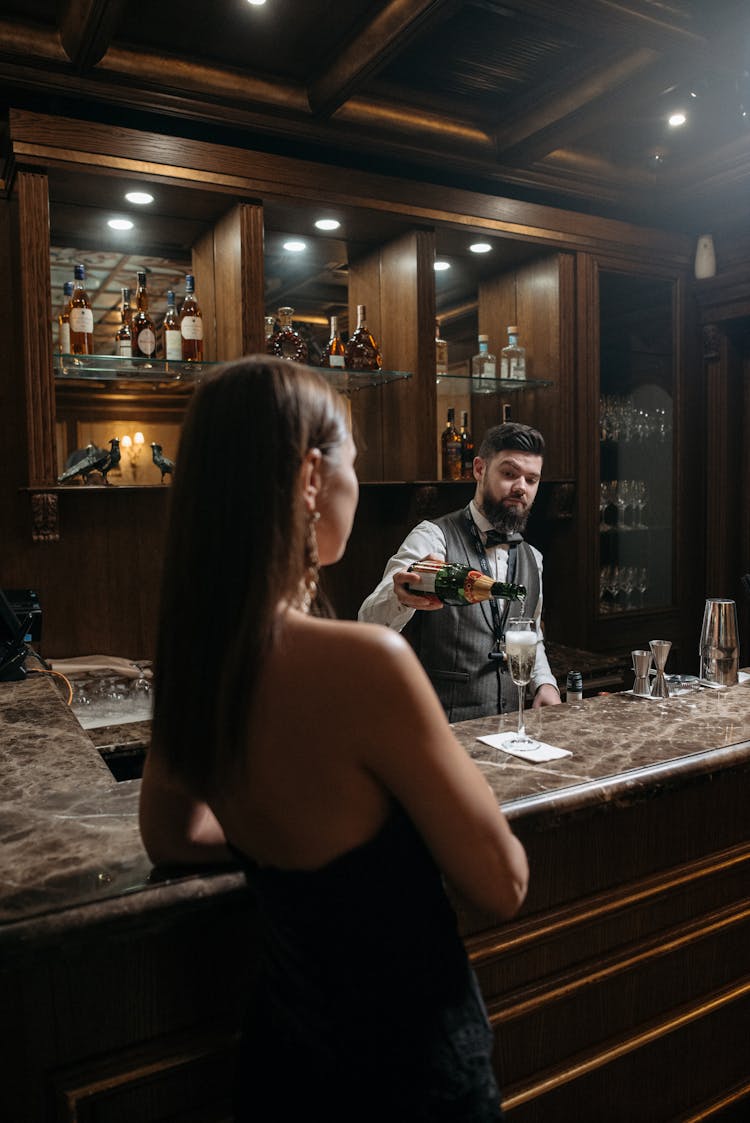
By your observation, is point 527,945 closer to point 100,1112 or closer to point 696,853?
point 696,853

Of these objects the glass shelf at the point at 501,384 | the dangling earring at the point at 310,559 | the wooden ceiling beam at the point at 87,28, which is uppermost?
the wooden ceiling beam at the point at 87,28

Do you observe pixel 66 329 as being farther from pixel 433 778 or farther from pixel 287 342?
pixel 433 778

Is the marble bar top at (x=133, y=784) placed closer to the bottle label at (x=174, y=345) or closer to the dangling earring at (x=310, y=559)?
the dangling earring at (x=310, y=559)

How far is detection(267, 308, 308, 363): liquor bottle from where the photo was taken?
3.27 metres

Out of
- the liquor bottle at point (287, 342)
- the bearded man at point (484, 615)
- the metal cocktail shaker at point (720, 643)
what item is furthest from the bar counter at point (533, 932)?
the liquor bottle at point (287, 342)

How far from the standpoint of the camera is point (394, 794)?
858 mm

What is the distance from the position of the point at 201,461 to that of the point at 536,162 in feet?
10.2

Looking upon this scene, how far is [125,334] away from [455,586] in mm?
1718

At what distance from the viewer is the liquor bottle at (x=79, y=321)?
9.59 feet

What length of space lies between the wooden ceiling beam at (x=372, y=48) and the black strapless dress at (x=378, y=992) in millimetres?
2300

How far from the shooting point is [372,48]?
8.27 feet

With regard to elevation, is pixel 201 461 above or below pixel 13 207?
below

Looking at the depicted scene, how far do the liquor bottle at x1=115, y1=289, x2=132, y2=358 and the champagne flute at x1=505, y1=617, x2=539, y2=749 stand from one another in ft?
6.18

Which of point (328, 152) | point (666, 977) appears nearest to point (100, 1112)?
point (666, 977)
